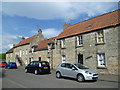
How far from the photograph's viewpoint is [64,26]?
25.0 metres

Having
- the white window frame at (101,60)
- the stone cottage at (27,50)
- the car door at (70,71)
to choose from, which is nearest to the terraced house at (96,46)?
the white window frame at (101,60)

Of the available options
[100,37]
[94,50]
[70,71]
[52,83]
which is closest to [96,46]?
[94,50]

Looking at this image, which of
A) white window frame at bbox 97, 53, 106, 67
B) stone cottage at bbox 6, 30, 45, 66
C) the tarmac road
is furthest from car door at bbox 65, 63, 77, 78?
stone cottage at bbox 6, 30, 45, 66

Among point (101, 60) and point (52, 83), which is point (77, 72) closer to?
point (52, 83)

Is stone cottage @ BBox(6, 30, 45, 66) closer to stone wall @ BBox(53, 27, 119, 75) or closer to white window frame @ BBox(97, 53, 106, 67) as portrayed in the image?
stone wall @ BBox(53, 27, 119, 75)

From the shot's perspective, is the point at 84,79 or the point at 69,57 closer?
the point at 84,79

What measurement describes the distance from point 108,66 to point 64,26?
516 inches

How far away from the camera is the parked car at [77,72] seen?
10500 mm

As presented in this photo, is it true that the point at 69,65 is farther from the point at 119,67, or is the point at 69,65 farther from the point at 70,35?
the point at 70,35

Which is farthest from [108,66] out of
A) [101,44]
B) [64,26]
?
[64,26]

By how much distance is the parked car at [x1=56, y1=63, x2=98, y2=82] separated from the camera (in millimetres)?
10500

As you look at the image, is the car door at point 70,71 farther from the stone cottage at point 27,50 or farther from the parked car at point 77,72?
the stone cottage at point 27,50

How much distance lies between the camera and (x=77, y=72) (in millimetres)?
11000

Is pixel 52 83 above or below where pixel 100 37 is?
below
